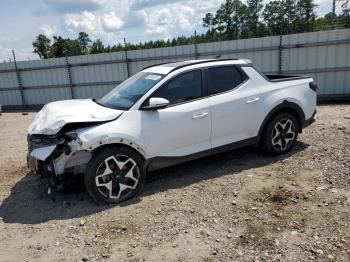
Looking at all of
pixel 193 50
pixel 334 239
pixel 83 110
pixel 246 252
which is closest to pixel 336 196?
pixel 334 239

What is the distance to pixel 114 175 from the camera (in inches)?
178

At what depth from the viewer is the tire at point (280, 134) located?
5.70 metres

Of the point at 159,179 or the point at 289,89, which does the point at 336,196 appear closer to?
the point at 289,89

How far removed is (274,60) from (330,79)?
1970mm

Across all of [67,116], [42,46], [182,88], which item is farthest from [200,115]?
[42,46]

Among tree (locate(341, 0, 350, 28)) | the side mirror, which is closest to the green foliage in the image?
tree (locate(341, 0, 350, 28))

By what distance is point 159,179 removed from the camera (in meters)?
5.36

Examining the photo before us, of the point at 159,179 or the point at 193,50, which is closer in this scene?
the point at 159,179

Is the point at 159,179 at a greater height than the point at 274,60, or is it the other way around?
the point at 274,60

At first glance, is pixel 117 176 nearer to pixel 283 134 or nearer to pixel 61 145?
pixel 61 145

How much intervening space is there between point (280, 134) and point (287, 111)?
42 cm

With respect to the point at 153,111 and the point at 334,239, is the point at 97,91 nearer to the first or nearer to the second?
the point at 153,111

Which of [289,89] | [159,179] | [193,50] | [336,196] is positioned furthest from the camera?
[193,50]

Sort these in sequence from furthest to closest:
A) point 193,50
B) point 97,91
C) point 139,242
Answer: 1. point 97,91
2. point 193,50
3. point 139,242
